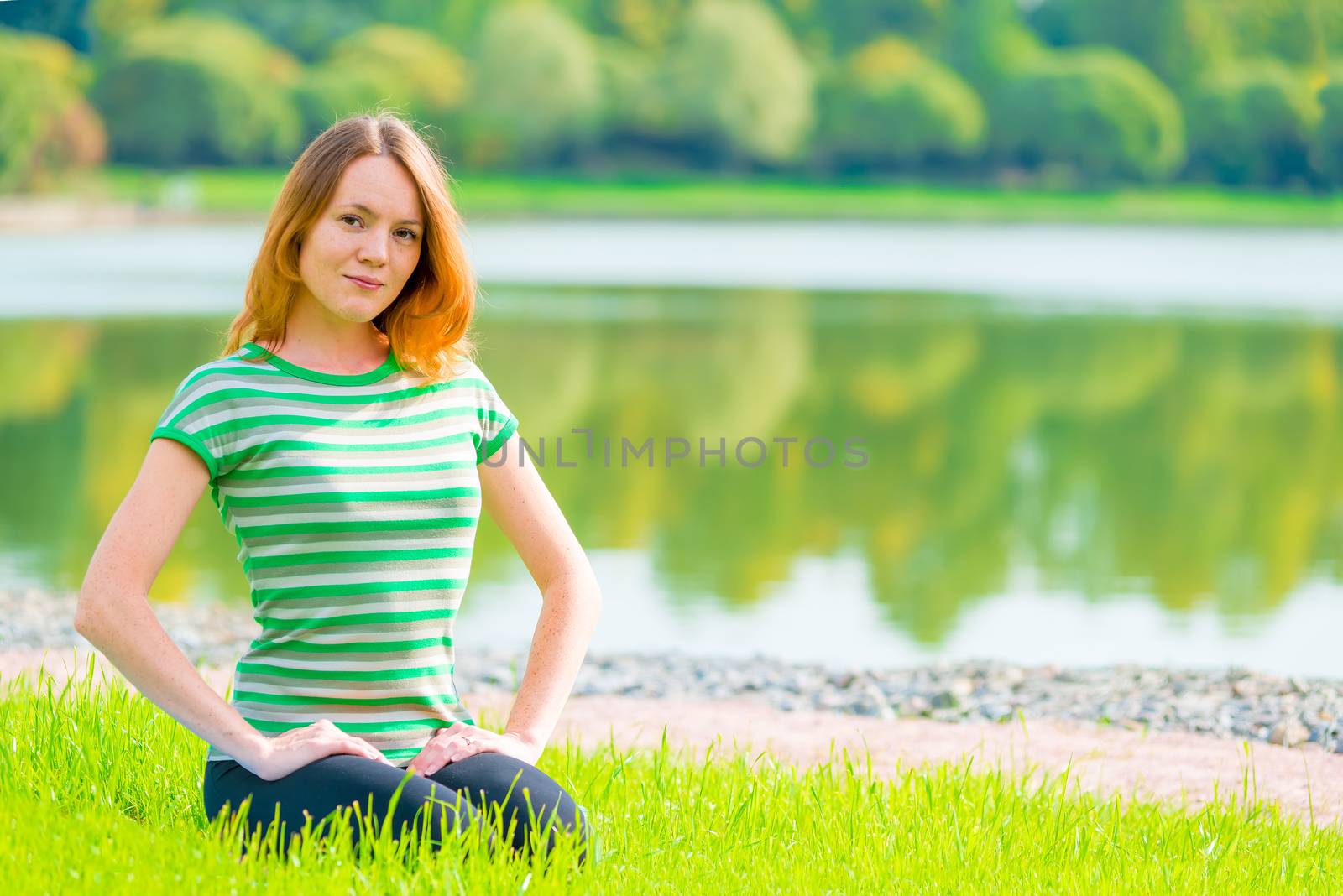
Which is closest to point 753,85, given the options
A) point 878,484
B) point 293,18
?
point 293,18

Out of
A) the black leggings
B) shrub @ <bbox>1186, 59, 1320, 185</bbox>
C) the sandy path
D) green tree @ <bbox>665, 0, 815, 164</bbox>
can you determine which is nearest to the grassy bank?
shrub @ <bbox>1186, 59, 1320, 185</bbox>

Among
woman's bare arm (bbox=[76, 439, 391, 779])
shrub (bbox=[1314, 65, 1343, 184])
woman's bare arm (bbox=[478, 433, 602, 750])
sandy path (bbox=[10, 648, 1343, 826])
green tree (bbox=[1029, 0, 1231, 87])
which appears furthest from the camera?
green tree (bbox=[1029, 0, 1231, 87])

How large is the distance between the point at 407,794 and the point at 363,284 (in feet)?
2.54

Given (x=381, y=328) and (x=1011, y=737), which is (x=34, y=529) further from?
(x=381, y=328)

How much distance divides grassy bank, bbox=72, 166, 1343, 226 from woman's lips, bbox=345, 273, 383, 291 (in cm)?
5388

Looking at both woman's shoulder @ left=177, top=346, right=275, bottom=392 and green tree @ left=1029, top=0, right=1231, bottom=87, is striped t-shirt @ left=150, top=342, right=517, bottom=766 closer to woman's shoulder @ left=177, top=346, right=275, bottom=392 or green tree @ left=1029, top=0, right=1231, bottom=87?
woman's shoulder @ left=177, top=346, right=275, bottom=392

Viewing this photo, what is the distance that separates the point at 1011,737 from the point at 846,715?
686mm

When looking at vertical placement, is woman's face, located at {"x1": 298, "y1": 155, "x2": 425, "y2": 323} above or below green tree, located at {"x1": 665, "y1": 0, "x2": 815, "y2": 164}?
below

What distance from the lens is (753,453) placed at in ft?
45.5

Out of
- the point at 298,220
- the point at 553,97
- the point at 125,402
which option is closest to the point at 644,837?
the point at 298,220

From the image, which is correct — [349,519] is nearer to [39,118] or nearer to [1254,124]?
[39,118]

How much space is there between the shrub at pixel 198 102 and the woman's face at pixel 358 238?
5684 centimetres

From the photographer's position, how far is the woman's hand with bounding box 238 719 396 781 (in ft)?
8.11

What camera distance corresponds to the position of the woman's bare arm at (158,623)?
2.42 meters
